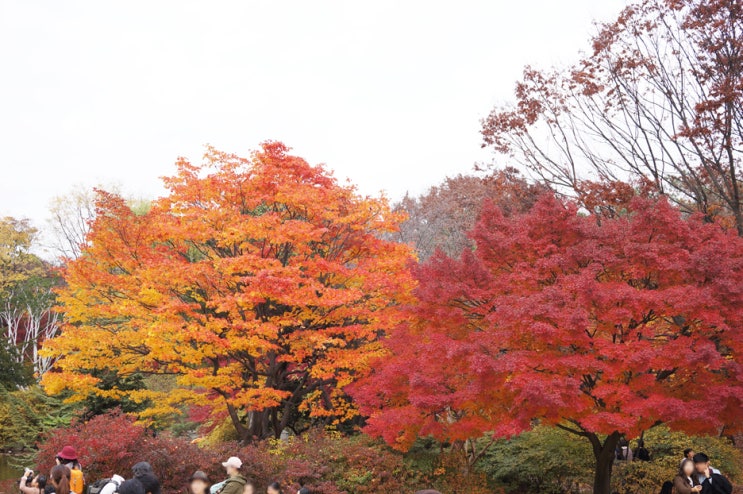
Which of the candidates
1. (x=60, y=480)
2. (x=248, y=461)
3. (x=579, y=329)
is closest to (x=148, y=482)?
(x=60, y=480)

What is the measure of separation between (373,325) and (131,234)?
7226 mm

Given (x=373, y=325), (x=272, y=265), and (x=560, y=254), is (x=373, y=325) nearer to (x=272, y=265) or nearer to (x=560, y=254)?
(x=272, y=265)

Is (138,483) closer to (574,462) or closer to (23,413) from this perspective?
(574,462)

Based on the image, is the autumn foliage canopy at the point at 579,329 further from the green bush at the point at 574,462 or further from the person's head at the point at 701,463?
the green bush at the point at 574,462

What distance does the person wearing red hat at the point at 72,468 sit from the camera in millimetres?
8109

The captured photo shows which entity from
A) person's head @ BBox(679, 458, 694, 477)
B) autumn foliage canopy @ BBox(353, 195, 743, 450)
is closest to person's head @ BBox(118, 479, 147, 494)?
autumn foliage canopy @ BBox(353, 195, 743, 450)

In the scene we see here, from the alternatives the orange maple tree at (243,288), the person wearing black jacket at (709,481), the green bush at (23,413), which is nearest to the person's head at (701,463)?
the person wearing black jacket at (709,481)

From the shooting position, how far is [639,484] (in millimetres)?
12445

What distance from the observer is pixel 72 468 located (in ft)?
27.8

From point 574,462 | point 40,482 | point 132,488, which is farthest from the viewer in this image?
point 574,462

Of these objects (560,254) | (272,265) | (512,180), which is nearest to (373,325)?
(272,265)

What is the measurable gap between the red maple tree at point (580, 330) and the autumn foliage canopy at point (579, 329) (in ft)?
0.08

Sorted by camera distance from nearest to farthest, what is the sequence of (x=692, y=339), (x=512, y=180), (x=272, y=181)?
(x=692, y=339)
(x=272, y=181)
(x=512, y=180)

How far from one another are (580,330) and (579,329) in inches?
1.8
